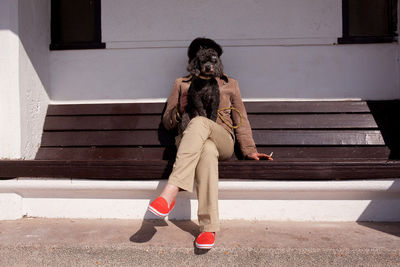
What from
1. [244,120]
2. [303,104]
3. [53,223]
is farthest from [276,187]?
[53,223]

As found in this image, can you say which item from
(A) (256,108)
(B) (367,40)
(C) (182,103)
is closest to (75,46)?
(C) (182,103)

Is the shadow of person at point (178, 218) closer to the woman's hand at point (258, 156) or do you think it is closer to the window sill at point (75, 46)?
the woman's hand at point (258, 156)

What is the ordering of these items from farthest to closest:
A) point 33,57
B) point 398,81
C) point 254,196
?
point 398,81 → point 33,57 → point 254,196

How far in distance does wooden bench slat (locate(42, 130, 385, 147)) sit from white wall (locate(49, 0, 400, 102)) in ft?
1.78

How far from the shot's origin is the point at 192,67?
2.61 meters

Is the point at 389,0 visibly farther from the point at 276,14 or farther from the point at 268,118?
the point at 268,118

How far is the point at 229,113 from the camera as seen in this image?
3.00 metres

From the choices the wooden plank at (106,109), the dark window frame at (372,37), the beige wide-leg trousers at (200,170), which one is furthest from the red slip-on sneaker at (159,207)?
the dark window frame at (372,37)

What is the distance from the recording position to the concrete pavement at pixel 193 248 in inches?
84.4

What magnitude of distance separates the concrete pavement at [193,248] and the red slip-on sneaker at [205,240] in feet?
0.16

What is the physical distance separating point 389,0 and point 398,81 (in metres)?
0.93

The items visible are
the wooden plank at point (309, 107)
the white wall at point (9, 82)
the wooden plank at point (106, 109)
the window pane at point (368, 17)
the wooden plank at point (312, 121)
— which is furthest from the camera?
the window pane at point (368, 17)

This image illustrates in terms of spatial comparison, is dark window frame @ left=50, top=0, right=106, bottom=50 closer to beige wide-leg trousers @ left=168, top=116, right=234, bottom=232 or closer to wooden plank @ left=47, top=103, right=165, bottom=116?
wooden plank @ left=47, top=103, right=165, bottom=116

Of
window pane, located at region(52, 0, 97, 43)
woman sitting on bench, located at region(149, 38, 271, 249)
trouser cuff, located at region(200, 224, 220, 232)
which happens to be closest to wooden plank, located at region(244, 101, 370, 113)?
woman sitting on bench, located at region(149, 38, 271, 249)
